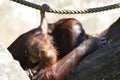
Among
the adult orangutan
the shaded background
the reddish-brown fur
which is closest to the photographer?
the adult orangutan

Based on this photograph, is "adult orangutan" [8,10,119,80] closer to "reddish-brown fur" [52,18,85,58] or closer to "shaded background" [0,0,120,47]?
"reddish-brown fur" [52,18,85,58]

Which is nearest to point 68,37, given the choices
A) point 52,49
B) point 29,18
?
point 52,49

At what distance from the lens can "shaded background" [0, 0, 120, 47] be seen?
740cm

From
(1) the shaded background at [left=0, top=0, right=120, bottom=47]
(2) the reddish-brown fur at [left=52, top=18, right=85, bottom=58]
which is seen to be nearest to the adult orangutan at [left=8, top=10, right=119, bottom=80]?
(2) the reddish-brown fur at [left=52, top=18, right=85, bottom=58]

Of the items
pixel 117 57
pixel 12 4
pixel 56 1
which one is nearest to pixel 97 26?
pixel 56 1

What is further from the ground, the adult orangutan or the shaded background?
the adult orangutan

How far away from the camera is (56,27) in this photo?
4223 mm

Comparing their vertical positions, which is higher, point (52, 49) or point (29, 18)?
point (52, 49)

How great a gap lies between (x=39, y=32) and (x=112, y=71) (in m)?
0.90

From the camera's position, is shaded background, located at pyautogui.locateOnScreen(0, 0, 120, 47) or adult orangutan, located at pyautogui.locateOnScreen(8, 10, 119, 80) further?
shaded background, located at pyautogui.locateOnScreen(0, 0, 120, 47)

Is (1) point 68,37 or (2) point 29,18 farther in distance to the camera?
(2) point 29,18

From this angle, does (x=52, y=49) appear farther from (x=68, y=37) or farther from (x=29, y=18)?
(x=29, y=18)

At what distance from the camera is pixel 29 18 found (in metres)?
7.70

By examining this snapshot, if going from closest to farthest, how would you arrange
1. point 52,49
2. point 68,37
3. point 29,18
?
1. point 52,49
2. point 68,37
3. point 29,18
